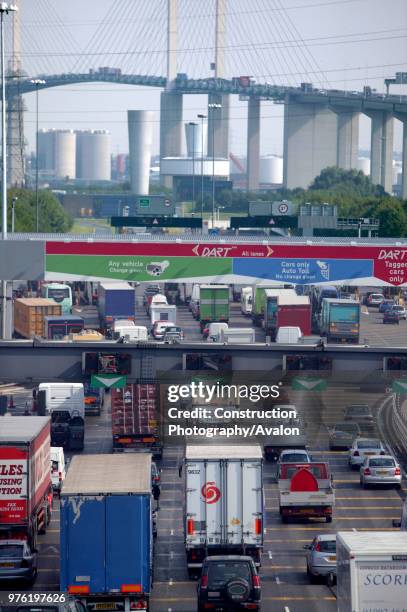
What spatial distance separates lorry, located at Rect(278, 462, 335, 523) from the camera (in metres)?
28.0

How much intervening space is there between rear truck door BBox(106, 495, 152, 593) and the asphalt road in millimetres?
1129

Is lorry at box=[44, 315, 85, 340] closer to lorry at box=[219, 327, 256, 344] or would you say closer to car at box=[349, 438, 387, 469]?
lorry at box=[219, 327, 256, 344]

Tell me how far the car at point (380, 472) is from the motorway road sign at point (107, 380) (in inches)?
243

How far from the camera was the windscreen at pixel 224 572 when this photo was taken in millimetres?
20438

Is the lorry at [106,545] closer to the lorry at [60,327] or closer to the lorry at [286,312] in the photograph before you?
the lorry at [60,327]

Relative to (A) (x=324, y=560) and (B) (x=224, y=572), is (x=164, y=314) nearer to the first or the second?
(A) (x=324, y=560)

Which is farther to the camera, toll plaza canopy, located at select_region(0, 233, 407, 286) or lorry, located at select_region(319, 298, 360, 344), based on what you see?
lorry, located at select_region(319, 298, 360, 344)

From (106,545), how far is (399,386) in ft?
50.2

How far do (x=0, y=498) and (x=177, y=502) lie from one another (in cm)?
732

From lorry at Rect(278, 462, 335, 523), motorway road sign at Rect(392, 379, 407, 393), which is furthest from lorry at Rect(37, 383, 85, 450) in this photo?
lorry at Rect(278, 462, 335, 523)

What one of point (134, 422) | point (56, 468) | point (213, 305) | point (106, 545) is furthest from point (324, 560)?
point (213, 305)

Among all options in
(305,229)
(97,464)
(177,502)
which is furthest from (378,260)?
(305,229)

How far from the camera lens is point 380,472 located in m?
31.9

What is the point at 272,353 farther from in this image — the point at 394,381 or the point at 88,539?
the point at 88,539
